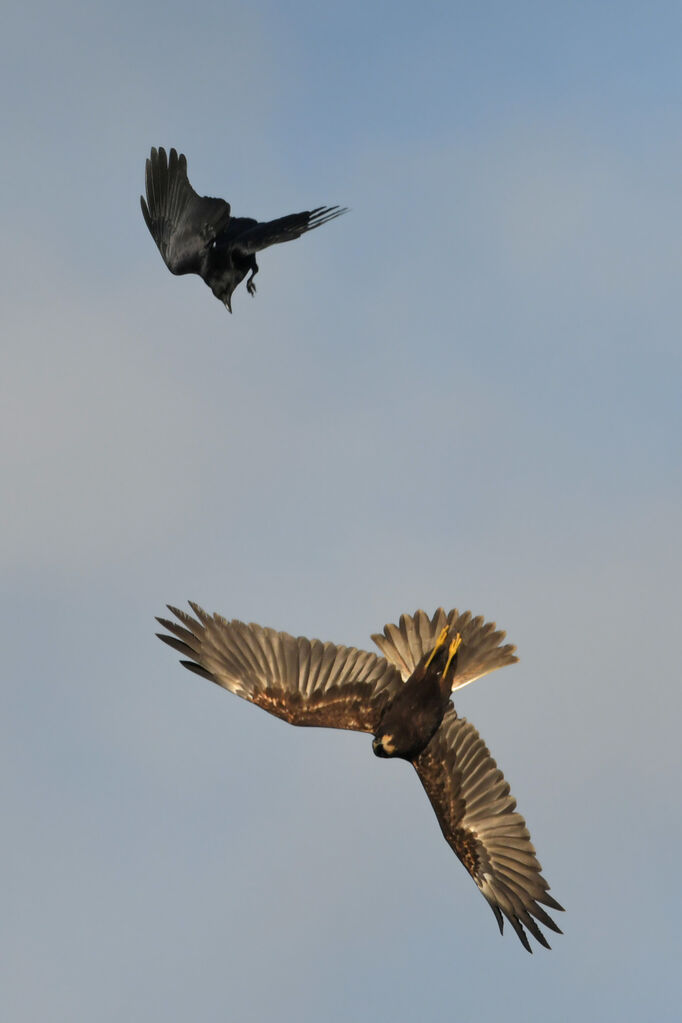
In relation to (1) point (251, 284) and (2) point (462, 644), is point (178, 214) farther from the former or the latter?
(2) point (462, 644)

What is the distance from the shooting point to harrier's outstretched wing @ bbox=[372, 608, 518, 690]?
12805 mm

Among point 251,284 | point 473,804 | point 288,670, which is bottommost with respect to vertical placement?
point 473,804

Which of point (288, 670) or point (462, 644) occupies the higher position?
point (288, 670)

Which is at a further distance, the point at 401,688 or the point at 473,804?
the point at 473,804

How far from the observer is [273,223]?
11.7 meters

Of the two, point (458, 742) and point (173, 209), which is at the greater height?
point (173, 209)

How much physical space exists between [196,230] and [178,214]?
294 mm

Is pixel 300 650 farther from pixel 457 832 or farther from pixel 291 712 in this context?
pixel 457 832

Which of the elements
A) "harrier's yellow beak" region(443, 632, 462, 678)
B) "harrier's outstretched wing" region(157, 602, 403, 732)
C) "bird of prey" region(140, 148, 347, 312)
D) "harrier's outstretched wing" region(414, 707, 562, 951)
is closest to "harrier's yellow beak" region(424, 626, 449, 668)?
"harrier's yellow beak" region(443, 632, 462, 678)

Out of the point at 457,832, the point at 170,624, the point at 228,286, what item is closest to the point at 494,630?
the point at 457,832

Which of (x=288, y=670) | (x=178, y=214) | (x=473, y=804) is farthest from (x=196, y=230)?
(x=473, y=804)

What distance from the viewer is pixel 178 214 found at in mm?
12484

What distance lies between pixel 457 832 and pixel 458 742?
831mm

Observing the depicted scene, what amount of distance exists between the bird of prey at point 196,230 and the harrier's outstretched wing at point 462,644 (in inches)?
134
